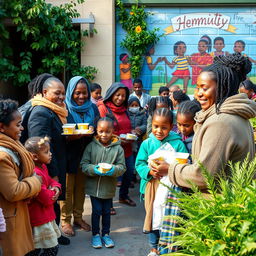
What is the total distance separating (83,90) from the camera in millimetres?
4250

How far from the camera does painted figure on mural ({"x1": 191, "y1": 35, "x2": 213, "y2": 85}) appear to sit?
897 centimetres

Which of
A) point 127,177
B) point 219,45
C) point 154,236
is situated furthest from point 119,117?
point 219,45

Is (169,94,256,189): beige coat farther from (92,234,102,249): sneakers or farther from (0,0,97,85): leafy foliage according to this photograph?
(0,0,97,85): leafy foliage

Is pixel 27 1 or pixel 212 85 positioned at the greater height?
pixel 27 1

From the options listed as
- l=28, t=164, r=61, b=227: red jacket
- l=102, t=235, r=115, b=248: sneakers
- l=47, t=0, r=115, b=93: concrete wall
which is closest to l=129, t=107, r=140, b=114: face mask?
l=102, t=235, r=115, b=248: sneakers

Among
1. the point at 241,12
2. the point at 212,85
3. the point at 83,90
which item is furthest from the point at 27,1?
the point at 212,85

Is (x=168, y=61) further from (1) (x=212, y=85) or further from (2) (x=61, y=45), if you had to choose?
(1) (x=212, y=85)

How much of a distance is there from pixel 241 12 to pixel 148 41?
2467 millimetres

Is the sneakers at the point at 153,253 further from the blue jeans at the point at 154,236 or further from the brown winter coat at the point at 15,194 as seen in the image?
the brown winter coat at the point at 15,194

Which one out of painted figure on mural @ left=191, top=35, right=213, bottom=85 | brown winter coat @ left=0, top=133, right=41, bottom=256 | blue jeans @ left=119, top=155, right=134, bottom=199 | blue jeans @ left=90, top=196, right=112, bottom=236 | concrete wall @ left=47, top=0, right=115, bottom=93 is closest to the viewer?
brown winter coat @ left=0, top=133, right=41, bottom=256

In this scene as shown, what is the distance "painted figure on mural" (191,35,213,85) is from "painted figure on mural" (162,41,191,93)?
158mm

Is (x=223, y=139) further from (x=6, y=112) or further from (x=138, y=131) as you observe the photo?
(x=138, y=131)

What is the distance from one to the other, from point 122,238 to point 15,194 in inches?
82.5

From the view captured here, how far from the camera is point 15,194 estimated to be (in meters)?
2.59
